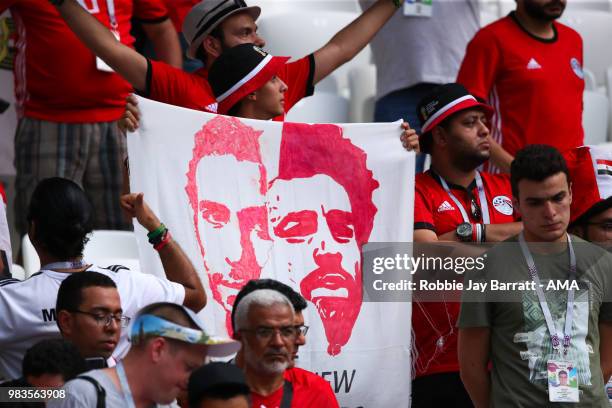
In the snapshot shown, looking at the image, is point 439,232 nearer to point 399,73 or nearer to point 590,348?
point 590,348

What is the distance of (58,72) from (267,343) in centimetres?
306

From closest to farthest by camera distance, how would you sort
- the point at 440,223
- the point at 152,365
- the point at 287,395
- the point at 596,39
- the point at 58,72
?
the point at 152,365 < the point at 287,395 < the point at 440,223 < the point at 58,72 < the point at 596,39

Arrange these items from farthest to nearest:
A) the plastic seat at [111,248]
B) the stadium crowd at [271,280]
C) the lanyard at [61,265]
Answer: the plastic seat at [111,248] → the lanyard at [61,265] → the stadium crowd at [271,280]

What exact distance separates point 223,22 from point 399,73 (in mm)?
1987

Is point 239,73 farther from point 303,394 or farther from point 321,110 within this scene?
point 321,110

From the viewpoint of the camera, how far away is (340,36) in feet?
20.7

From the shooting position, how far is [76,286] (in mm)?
4438

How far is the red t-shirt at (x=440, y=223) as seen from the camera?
5.45 metres

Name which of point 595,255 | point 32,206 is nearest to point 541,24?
point 595,255

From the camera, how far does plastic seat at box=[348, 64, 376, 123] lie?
9109 millimetres

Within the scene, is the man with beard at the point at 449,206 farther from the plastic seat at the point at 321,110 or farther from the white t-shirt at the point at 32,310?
the plastic seat at the point at 321,110

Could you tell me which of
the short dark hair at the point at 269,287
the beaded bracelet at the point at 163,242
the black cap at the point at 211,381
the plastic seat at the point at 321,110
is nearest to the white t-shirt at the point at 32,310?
the beaded bracelet at the point at 163,242

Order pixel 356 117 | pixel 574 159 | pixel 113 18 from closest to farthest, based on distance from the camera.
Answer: pixel 574 159 → pixel 113 18 → pixel 356 117

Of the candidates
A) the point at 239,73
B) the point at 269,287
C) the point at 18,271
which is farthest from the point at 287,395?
the point at 18,271
